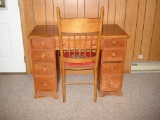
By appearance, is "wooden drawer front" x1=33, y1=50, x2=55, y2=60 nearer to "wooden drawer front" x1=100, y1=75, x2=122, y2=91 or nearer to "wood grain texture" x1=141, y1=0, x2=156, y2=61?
"wooden drawer front" x1=100, y1=75, x2=122, y2=91

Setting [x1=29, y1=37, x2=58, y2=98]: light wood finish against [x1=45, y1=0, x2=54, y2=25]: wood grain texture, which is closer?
[x1=29, y1=37, x2=58, y2=98]: light wood finish

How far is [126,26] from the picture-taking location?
2783mm

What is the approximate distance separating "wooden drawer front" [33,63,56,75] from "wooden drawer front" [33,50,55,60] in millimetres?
87

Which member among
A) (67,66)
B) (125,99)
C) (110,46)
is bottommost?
(125,99)

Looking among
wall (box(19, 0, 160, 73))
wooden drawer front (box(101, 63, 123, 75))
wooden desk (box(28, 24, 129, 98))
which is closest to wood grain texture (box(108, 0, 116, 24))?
wall (box(19, 0, 160, 73))

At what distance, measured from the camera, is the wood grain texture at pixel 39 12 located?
2592 millimetres

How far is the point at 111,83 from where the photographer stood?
2.36 m

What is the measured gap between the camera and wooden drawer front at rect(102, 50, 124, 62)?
223cm

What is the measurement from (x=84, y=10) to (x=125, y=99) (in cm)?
135

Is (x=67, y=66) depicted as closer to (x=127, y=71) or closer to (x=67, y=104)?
(x=67, y=104)

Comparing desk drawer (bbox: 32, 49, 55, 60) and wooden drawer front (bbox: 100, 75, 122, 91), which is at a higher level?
desk drawer (bbox: 32, 49, 55, 60)

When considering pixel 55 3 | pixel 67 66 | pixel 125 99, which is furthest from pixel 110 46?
pixel 55 3

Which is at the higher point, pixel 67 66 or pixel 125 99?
pixel 67 66

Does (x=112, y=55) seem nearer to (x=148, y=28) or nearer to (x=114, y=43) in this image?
(x=114, y=43)
